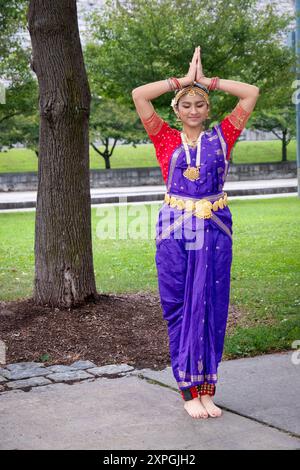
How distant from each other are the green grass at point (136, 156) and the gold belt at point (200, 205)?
37270 mm

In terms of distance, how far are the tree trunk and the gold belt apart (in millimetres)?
2585

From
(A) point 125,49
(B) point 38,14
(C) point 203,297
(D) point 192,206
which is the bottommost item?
(C) point 203,297

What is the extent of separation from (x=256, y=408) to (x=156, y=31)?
65.3ft

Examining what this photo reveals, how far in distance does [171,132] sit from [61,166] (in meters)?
2.56

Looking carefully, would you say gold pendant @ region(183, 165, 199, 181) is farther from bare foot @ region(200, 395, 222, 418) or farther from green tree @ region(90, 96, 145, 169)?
green tree @ region(90, 96, 145, 169)

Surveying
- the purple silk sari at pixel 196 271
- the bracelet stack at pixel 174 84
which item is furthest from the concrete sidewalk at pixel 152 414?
the bracelet stack at pixel 174 84

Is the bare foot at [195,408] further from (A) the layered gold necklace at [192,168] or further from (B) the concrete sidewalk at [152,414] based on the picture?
(A) the layered gold necklace at [192,168]

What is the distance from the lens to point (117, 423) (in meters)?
4.65

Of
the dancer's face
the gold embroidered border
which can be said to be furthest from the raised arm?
the gold embroidered border

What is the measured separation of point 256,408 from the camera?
4875mm

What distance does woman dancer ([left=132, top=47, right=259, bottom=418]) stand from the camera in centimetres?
477

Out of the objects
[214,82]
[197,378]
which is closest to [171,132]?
[214,82]
